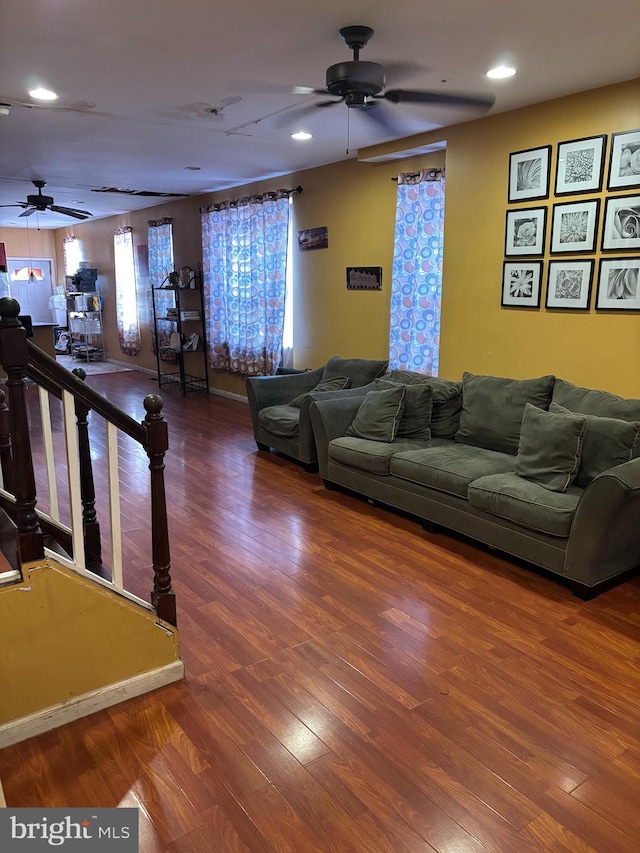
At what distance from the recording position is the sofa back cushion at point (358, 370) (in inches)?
210

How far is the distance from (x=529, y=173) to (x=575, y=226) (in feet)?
1.68

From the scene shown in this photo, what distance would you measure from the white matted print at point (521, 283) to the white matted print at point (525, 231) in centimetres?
9

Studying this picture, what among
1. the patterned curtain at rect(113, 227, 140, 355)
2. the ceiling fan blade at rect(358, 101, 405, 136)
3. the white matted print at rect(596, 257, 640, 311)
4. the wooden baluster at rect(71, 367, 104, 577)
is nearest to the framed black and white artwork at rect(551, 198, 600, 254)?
the white matted print at rect(596, 257, 640, 311)

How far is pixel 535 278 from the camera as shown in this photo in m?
4.16

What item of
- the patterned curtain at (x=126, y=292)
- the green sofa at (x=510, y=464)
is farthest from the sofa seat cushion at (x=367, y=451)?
the patterned curtain at (x=126, y=292)

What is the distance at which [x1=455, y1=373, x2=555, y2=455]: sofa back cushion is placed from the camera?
3.88 meters

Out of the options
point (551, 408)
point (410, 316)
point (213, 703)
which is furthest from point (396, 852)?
point (410, 316)

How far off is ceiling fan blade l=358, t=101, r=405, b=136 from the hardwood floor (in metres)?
2.42

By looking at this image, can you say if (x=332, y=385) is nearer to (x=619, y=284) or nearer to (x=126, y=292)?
(x=619, y=284)

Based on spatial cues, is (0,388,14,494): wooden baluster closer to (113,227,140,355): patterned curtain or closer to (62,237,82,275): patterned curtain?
(113,227,140,355): patterned curtain

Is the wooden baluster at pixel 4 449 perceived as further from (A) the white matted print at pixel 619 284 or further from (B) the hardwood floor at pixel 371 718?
(A) the white matted print at pixel 619 284

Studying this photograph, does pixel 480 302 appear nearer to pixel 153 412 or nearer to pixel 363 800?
pixel 153 412

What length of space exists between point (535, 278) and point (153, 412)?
9.82 ft

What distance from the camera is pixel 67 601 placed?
210 cm
